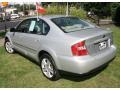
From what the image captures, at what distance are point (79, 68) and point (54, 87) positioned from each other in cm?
89

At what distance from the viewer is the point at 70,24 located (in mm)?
5637

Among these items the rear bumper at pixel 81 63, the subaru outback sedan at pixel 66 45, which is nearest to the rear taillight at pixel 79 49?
the subaru outback sedan at pixel 66 45

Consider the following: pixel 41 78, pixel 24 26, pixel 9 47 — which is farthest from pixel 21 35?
pixel 41 78

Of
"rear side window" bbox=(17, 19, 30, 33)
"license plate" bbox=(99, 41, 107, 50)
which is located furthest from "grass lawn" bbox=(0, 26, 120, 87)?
"rear side window" bbox=(17, 19, 30, 33)

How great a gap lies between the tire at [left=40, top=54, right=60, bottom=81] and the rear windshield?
814mm

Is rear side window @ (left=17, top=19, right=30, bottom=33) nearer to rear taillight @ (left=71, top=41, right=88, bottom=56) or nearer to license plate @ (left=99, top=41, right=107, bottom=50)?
rear taillight @ (left=71, top=41, right=88, bottom=56)

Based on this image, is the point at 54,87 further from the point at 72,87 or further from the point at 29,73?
the point at 29,73

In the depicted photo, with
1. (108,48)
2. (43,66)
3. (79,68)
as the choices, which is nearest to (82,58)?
(79,68)

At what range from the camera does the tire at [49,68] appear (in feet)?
16.9

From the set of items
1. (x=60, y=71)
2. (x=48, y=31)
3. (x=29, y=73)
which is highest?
(x=48, y=31)

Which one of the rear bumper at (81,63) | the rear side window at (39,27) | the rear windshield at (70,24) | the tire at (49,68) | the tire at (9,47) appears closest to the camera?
the rear bumper at (81,63)

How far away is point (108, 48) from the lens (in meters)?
5.32

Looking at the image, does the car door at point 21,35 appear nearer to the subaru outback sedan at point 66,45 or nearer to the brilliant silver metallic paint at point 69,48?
the subaru outback sedan at point 66,45

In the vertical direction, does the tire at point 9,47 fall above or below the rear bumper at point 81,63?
below
